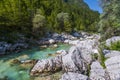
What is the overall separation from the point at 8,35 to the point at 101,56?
27.7m

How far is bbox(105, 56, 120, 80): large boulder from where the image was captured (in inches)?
451

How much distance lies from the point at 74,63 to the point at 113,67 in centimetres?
370

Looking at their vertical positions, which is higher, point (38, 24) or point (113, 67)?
point (113, 67)

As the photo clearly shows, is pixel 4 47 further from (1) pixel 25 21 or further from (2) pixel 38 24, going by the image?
(1) pixel 25 21

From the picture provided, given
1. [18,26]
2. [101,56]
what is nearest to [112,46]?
[101,56]

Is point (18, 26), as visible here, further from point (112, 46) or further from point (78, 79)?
point (78, 79)

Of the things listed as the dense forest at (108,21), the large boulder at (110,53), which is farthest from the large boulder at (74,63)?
the dense forest at (108,21)

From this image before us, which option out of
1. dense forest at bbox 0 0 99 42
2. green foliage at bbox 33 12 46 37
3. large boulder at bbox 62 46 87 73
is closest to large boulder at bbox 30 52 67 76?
large boulder at bbox 62 46 87 73

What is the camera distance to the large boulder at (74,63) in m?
14.9

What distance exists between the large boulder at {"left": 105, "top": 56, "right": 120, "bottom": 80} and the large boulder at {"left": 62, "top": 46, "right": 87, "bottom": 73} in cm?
220

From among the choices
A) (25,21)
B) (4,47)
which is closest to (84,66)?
(4,47)

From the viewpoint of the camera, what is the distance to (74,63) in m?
15.3

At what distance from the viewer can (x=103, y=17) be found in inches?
985

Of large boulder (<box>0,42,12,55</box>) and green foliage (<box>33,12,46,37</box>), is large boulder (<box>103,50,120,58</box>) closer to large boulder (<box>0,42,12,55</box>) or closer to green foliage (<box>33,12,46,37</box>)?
large boulder (<box>0,42,12,55</box>)
